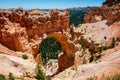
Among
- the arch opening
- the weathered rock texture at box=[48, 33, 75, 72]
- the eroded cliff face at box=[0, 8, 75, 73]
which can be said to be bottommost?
the arch opening

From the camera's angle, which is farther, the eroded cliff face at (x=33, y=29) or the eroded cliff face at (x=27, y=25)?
the eroded cliff face at (x=33, y=29)

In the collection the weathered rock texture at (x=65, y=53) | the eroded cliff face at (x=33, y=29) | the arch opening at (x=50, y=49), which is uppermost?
the eroded cliff face at (x=33, y=29)

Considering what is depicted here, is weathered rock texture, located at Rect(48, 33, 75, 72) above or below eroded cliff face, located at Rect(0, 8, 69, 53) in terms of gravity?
below

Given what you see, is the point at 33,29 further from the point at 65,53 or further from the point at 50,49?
the point at 50,49

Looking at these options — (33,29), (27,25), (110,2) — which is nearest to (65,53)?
(33,29)

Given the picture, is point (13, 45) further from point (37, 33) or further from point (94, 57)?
point (94, 57)

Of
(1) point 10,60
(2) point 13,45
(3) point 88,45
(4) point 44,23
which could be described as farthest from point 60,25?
(1) point 10,60

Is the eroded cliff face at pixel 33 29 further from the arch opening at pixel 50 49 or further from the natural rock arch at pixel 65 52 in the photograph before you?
the arch opening at pixel 50 49

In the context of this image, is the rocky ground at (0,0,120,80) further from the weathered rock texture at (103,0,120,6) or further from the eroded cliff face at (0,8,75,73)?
the weathered rock texture at (103,0,120,6)

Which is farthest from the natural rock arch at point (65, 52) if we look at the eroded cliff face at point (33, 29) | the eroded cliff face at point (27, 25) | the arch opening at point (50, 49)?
the arch opening at point (50, 49)

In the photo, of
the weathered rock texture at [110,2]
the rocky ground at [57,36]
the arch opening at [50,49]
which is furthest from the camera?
the arch opening at [50,49]

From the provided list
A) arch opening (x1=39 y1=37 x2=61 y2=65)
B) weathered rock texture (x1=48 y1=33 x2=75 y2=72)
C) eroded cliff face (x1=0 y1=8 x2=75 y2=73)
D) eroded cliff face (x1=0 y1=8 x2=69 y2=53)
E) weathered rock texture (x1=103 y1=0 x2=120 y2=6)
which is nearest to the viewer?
eroded cliff face (x1=0 y1=8 x2=69 y2=53)

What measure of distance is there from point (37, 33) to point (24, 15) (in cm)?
385

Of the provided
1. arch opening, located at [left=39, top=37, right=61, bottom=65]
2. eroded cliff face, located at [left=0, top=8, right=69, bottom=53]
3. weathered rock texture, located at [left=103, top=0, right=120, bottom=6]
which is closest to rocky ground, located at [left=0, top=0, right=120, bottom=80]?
eroded cliff face, located at [left=0, top=8, right=69, bottom=53]
